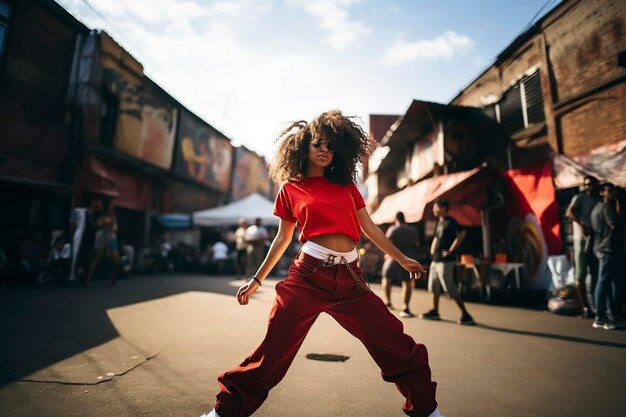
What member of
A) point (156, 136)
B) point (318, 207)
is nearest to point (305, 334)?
point (318, 207)

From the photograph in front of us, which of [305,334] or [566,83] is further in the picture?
[566,83]

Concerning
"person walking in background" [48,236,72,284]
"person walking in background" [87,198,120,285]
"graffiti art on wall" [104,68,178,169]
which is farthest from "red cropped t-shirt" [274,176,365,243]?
"graffiti art on wall" [104,68,178,169]

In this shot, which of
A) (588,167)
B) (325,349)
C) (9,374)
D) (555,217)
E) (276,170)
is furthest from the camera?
(555,217)

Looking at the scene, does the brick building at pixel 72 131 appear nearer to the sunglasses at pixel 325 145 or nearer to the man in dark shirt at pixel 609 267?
the sunglasses at pixel 325 145

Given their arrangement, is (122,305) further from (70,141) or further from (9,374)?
(70,141)

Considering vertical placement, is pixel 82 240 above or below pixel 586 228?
Answer: below

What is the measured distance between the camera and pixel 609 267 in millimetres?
4730

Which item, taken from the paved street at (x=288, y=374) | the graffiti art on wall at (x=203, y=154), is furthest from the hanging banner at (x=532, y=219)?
the graffiti art on wall at (x=203, y=154)

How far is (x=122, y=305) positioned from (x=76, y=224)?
14.2 feet

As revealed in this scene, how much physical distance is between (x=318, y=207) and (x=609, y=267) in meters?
5.15

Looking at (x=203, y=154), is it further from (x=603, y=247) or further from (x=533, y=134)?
(x=603, y=247)

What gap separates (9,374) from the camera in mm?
2623

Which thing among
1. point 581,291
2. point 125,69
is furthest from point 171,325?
point 125,69

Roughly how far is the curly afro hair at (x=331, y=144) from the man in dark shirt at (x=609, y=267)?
15.3ft
